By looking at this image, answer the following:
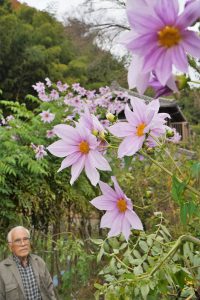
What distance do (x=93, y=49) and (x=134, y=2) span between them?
23.6 m

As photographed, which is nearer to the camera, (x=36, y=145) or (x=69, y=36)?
(x=36, y=145)

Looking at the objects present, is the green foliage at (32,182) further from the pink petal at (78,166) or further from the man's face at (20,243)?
the pink petal at (78,166)

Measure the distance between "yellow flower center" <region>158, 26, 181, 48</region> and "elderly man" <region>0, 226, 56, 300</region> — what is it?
3654 millimetres

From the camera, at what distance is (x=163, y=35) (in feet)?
1.28

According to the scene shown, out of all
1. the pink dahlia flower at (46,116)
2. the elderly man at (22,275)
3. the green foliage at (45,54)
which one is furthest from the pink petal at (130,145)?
the green foliage at (45,54)

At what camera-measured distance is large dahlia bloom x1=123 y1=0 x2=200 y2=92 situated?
1.25 feet

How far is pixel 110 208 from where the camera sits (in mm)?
697

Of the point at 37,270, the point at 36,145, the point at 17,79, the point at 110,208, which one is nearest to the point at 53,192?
the point at 36,145

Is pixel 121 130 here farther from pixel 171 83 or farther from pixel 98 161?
pixel 171 83

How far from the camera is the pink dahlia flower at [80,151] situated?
0.61m

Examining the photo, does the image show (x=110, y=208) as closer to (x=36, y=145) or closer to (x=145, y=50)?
(x=145, y=50)

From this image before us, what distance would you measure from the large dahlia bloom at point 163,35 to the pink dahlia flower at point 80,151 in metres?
0.22

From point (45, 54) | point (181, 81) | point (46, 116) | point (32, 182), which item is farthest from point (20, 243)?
point (45, 54)

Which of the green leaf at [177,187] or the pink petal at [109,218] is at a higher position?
the green leaf at [177,187]
